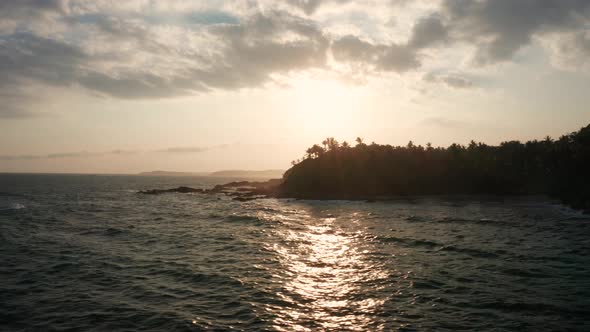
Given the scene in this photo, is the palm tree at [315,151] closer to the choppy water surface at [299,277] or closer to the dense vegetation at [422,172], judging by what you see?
the dense vegetation at [422,172]

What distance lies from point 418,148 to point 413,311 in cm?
11555

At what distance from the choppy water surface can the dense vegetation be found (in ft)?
216

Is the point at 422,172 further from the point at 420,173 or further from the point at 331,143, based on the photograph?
the point at 331,143

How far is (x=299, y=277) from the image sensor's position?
26031mm

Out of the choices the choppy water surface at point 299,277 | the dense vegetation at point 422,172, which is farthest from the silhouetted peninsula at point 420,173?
the choppy water surface at point 299,277

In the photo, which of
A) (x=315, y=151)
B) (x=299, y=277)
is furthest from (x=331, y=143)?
(x=299, y=277)

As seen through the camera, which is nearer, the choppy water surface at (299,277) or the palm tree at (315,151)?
the choppy water surface at (299,277)

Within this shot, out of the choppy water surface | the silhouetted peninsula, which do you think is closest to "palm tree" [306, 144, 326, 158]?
the silhouetted peninsula

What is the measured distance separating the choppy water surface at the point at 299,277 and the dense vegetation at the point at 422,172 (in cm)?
6594

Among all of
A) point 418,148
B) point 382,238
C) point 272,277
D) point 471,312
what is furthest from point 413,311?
point 418,148

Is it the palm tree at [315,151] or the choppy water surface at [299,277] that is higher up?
the palm tree at [315,151]

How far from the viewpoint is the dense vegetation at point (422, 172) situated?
370 feet

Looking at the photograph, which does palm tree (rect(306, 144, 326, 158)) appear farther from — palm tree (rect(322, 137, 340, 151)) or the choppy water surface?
the choppy water surface

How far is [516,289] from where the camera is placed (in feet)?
73.5
